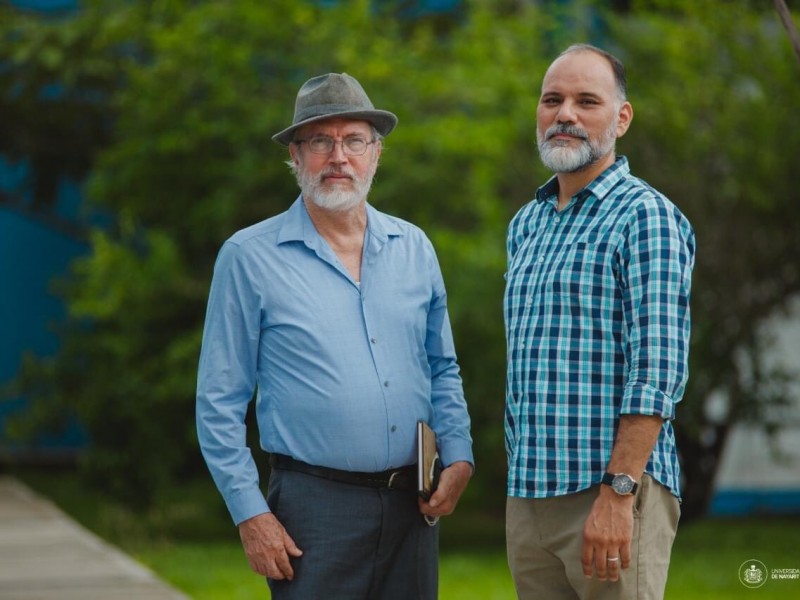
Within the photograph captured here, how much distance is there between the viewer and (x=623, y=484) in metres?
3.15

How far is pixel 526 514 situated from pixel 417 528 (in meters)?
0.42

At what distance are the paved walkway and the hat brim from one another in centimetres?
381

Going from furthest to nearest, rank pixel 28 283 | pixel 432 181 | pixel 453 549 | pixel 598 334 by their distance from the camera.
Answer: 1. pixel 28 283
2. pixel 453 549
3. pixel 432 181
4. pixel 598 334

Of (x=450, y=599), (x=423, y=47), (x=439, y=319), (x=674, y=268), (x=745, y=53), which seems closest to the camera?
(x=674, y=268)

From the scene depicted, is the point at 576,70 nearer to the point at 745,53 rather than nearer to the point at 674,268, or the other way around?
the point at 674,268

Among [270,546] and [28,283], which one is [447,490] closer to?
[270,546]

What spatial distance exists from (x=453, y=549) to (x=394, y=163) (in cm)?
296

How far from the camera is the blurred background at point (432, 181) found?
30.9 feet

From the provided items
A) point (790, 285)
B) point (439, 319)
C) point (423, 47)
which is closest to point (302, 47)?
point (423, 47)

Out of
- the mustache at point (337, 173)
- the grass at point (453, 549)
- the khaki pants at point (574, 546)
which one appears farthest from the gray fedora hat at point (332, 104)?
the grass at point (453, 549)

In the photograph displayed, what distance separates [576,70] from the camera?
3.42m

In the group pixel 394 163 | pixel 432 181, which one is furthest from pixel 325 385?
pixel 432 181

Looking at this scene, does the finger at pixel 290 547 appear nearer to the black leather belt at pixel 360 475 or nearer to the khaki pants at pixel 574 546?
the black leather belt at pixel 360 475

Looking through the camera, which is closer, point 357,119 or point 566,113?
point 566,113
